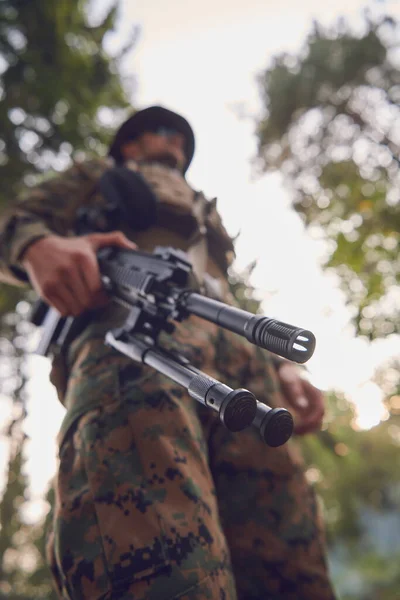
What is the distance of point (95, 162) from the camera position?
278 centimetres

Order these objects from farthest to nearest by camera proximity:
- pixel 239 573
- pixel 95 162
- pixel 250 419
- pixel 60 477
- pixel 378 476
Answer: pixel 378 476 < pixel 95 162 < pixel 239 573 < pixel 60 477 < pixel 250 419

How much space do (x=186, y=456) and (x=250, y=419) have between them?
0.55 metres

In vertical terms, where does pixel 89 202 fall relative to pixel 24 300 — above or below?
below

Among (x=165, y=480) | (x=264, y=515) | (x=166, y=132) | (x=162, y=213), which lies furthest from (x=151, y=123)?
(x=264, y=515)

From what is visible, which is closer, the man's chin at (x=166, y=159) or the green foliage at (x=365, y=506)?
the man's chin at (x=166, y=159)

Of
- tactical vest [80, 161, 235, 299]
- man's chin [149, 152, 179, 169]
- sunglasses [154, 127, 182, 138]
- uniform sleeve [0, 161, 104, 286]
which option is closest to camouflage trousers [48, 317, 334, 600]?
tactical vest [80, 161, 235, 299]

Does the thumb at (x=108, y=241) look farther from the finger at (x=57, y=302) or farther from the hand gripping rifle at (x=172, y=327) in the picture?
the finger at (x=57, y=302)

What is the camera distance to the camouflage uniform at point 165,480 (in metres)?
1.21

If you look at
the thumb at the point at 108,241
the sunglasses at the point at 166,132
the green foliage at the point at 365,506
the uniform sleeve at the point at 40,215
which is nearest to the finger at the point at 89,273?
the thumb at the point at 108,241

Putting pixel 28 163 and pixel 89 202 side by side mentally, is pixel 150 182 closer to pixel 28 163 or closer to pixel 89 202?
pixel 89 202

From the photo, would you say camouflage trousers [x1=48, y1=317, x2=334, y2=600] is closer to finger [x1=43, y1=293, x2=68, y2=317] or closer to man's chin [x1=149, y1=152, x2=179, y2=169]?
finger [x1=43, y1=293, x2=68, y2=317]

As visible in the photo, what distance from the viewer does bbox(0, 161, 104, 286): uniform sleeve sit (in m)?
2.00

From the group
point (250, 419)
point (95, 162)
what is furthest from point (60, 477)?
point (95, 162)

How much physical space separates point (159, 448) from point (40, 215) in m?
1.58
